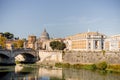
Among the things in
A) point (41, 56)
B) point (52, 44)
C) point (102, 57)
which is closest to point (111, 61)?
point (102, 57)

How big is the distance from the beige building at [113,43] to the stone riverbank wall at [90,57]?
6.50 metres

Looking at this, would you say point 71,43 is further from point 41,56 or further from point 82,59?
point 82,59

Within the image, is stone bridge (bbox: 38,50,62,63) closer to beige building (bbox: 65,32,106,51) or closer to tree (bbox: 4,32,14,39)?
beige building (bbox: 65,32,106,51)

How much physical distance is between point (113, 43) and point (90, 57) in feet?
28.7

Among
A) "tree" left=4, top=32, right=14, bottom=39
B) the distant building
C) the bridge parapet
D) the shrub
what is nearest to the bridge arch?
the bridge parapet

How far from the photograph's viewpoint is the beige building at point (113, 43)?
159ft

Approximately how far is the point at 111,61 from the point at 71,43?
1976cm

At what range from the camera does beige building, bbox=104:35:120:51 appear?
48469 mm

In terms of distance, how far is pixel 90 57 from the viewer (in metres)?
42.1

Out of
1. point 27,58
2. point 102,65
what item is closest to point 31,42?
point 27,58

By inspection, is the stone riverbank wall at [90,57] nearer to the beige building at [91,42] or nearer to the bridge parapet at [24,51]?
the beige building at [91,42]

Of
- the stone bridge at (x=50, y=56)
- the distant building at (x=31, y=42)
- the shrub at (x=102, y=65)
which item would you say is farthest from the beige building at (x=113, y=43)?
the distant building at (x=31, y=42)

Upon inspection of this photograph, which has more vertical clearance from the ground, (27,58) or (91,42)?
(91,42)

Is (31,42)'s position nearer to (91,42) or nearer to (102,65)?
(91,42)
